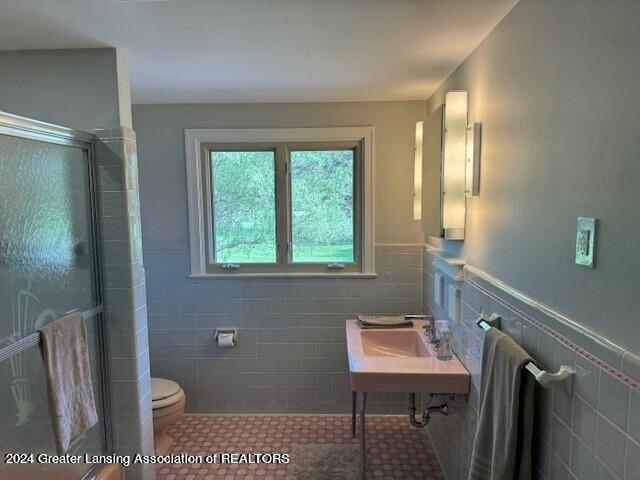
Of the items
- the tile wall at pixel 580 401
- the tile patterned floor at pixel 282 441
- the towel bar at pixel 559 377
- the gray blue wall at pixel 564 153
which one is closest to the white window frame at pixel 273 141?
the tile patterned floor at pixel 282 441

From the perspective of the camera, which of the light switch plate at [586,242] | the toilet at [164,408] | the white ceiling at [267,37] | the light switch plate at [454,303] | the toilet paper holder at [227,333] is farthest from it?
the toilet paper holder at [227,333]

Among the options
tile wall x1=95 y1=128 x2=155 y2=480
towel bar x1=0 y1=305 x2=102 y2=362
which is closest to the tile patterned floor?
tile wall x1=95 y1=128 x2=155 y2=480

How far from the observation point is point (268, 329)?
3.14 meters

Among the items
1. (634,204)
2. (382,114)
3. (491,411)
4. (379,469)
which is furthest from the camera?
(382,114)

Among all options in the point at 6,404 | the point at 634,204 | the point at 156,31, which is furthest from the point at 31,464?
the point at 634,204

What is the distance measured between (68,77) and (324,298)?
6.69 ft

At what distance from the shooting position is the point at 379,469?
8.41 ft

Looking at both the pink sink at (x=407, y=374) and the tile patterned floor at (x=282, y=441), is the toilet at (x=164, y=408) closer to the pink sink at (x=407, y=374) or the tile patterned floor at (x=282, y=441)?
the tile patterned floor at (x=282, y=441)

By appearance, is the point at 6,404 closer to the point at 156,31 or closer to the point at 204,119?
the point at 156,31

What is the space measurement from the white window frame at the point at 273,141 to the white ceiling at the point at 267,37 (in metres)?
0.43

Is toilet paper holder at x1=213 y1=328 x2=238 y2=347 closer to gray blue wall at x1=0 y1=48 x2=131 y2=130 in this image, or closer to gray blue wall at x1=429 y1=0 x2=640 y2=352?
gray blue wall at x1=0 y1=48 x2=131 y2=130

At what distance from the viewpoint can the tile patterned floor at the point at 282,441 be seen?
2.54m

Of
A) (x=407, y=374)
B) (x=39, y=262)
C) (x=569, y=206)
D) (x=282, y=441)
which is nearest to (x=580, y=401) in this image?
(x=569, y=206)

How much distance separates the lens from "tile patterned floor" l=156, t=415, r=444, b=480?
8.35ft
